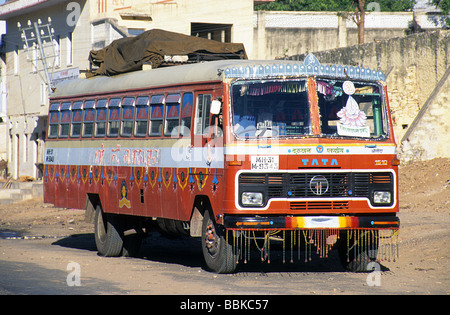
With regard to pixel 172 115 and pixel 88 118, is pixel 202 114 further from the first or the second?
pixel 88 118

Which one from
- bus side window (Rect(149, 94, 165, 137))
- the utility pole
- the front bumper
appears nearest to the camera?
the front bumper

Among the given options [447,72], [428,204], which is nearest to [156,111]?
[428,204]

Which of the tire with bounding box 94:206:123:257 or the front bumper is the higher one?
the front bumper

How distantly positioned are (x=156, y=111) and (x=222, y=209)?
2.88 m

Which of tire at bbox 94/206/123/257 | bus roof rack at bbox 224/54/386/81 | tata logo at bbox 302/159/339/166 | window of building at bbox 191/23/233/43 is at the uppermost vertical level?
window of building at bbox 191/23/233/43

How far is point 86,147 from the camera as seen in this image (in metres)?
16.9

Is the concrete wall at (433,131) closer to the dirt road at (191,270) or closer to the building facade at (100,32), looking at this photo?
the dirt road at (191,270)

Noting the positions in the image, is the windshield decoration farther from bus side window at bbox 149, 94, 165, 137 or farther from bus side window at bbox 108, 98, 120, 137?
bus side window at bbox 108, 98, 120, 137

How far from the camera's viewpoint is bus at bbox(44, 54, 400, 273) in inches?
474

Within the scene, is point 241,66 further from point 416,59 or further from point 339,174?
point 416,59

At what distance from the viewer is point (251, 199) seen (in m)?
12.0

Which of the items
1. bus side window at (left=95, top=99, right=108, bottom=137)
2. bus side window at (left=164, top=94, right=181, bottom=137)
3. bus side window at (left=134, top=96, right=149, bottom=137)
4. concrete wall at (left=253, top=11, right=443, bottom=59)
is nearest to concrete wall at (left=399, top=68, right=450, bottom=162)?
bus side window at (left=95, top=99, right=108, bottom=137)

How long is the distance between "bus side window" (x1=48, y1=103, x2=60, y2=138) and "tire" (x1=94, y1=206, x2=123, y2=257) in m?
2.68

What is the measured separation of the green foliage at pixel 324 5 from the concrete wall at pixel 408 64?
1120 inches
